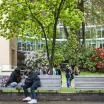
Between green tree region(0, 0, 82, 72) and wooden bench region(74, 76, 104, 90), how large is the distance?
3.52 m

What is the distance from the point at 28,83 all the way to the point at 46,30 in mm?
6260

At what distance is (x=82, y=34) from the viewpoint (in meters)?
57.7

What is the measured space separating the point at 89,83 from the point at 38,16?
516 centimetres

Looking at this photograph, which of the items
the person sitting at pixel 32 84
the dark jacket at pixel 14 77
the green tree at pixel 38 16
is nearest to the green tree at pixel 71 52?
the green tree at pixel 38 16

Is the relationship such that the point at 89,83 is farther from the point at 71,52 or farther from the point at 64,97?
the point at 71,52

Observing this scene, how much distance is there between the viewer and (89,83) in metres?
19.3

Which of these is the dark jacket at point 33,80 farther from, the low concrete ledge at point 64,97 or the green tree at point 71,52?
the green tree at point 71,52

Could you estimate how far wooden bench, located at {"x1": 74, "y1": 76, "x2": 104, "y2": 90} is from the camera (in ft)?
63.1

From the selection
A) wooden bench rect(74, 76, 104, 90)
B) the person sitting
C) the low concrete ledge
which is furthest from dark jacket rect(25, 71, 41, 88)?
wooden bench rect(74, 76, 104, 90)

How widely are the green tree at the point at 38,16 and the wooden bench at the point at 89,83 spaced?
3.52 meters

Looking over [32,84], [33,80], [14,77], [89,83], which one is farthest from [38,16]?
[32,84]

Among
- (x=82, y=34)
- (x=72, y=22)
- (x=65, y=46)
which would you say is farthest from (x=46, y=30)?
(x=82, y=34)

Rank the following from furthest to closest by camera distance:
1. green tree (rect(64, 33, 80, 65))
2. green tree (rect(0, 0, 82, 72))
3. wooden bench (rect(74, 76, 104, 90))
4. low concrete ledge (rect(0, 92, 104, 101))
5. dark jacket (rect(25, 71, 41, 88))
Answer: green tree (rect(64, 33, 80, 65)) → green tree (rect(0, 0, 82, 72)) → wooden bench (rect(74, 76, 104, 90)) → low concrete ledge (rect(0, 92, 104, 101)) → dark jacket (rect(25, 71, 41, 88))

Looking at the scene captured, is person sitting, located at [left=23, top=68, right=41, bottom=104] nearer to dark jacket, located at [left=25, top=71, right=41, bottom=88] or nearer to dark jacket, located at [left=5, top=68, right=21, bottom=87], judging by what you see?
dark jacket, located at [left=25, top=71, right=41, bottom=88]
